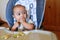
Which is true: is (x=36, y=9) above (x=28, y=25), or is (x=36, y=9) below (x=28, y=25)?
above

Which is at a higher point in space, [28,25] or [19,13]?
[19,13]

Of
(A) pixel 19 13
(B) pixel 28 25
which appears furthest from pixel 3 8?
(B) pixel 28 25

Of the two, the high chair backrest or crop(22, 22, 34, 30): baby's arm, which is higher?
the high chair backrest

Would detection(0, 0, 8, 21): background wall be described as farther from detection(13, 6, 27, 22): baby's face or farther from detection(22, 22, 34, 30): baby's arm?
detection(22, 22, 34, 30): baby's arm

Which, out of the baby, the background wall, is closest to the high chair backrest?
the baby

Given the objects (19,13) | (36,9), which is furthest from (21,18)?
(36,9)

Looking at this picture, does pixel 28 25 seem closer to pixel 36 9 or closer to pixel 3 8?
pixel 36 9

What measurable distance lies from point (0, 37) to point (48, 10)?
3.65 feet

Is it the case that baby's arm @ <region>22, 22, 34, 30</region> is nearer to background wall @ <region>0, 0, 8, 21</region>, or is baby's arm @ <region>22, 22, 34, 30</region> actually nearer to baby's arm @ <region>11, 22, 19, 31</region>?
baby's arm @ <region>11, 22, 19, 31</region>

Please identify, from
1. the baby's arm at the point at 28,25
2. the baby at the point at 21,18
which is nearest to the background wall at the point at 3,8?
the baby at the point at 21,18

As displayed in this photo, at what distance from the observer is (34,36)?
1171 mm

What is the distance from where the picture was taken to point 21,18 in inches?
54.8

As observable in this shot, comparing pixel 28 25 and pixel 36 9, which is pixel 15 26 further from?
pixel 36 9

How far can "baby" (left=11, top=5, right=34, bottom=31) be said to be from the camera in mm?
1380
